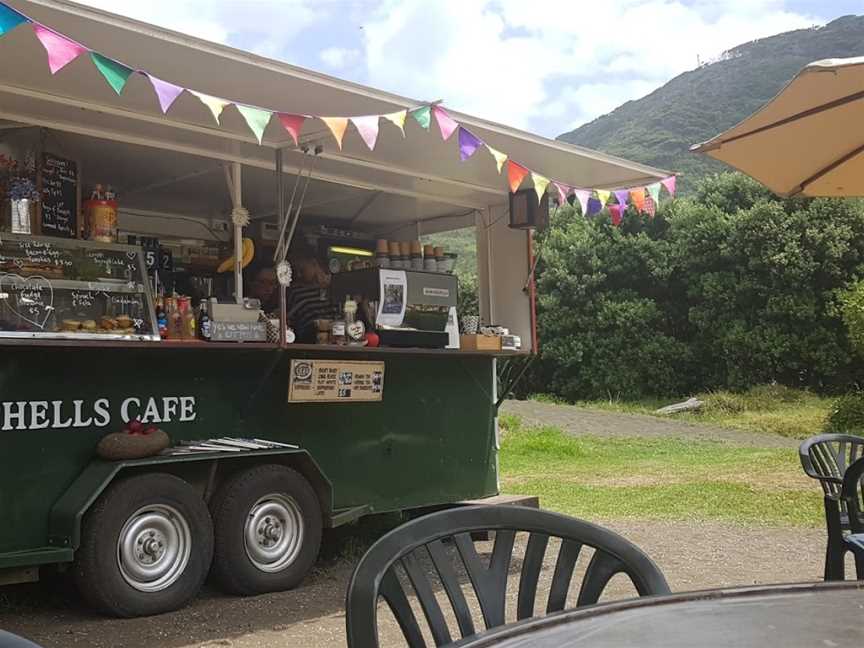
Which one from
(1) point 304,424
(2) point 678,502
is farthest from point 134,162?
(2) point 678,502

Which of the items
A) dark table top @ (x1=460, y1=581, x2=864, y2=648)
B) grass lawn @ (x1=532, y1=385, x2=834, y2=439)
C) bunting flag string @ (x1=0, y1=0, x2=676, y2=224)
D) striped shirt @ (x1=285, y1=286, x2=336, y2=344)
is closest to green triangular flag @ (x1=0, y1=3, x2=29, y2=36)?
bunting flag string @ (x1=0, y1=0, x2=676, y2=224)

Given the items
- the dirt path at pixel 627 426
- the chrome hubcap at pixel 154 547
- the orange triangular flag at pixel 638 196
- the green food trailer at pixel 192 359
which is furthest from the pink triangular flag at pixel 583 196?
the dirt path at pixel 627 426

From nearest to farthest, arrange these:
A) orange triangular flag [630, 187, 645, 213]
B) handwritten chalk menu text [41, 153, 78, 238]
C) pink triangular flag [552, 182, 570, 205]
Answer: handwritten chalk menu text [41, 153, 78, 238], pink triangular flag [552, 182, 570, 205], orange triangular flag [630, 187, 645, 213]

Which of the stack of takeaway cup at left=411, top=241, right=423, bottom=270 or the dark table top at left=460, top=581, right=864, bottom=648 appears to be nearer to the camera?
the dark table top at left=460, top=581, right=864, bottom=648

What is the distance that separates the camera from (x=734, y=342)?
19953 mm

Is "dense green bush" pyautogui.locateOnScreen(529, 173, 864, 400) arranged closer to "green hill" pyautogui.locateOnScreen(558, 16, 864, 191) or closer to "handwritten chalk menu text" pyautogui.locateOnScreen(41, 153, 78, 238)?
"handwritten chalk menu text" pyautogui.locateOnScreen(41, 153, 78, 238)

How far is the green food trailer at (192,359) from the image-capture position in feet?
14.8

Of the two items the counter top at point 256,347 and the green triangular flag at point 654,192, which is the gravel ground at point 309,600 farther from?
the green triangular flag at point 654,192

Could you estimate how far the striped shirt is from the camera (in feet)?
20.6

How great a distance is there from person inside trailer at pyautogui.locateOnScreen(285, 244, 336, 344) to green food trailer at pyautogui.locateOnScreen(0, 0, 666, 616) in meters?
0.25

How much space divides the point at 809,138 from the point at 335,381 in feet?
10.2

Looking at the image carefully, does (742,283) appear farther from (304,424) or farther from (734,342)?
(304,424)

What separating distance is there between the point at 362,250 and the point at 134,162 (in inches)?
81.1

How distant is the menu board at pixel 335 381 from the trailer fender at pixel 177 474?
16.3 inches
